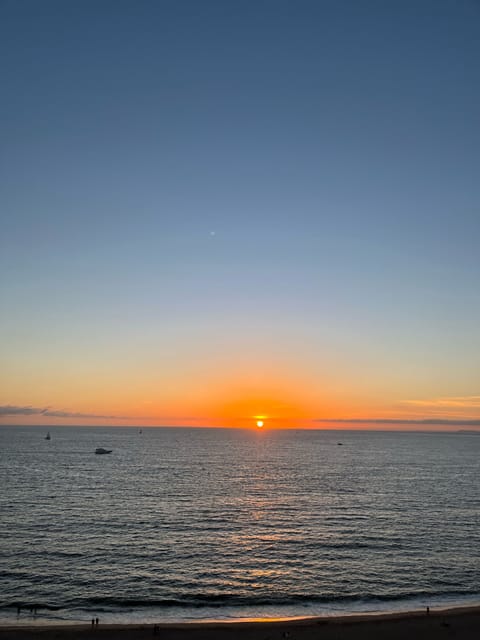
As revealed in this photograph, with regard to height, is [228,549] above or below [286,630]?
below

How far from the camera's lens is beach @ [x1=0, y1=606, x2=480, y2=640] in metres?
34.2

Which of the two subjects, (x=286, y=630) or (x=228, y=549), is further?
(x=228, y=549)

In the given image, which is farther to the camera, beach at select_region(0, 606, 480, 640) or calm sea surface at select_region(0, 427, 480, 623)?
calm sea surface at select_region(0, 427, 480, 623)

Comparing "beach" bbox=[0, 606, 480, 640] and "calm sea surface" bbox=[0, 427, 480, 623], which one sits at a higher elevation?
"beach" bbox=[0, 606, 480, 640]

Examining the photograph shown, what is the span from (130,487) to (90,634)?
2870 inches

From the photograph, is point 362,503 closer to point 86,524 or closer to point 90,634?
point 86,524

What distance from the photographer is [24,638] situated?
33.3 meters

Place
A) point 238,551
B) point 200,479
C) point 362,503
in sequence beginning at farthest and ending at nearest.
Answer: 1. point 200,479
2. point 362,503
3. point 238,551

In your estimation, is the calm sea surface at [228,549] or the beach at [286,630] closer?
the beach at [286,630]

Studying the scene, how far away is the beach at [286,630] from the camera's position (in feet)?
112

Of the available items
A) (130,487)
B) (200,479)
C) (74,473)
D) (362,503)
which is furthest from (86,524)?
(74,473)

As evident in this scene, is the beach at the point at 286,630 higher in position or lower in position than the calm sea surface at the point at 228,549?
higher

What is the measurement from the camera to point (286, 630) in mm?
35438

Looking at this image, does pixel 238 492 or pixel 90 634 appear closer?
pixel 90 634
